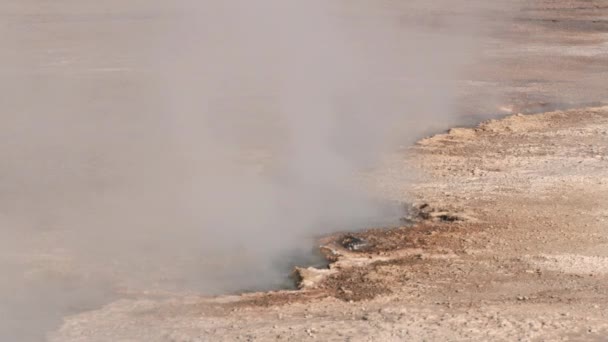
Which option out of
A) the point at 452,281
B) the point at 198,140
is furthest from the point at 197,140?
the point at 452,281

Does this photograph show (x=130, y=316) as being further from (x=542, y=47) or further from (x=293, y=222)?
(x=542, y=47)

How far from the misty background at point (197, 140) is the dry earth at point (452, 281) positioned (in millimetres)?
401

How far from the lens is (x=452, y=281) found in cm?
759

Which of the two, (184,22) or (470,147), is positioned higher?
(184,22)

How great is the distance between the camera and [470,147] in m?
11.8

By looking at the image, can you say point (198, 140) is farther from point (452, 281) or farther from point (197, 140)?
point (452, 281)

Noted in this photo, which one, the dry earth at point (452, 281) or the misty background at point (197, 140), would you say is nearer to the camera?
the dry earth at point (452, 281)

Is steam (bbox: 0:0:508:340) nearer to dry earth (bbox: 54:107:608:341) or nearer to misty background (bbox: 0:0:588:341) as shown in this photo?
misty background (bbox: 0:0:588:341)

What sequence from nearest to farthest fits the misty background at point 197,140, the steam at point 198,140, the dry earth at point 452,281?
the dry earth at point 452,281 → the misty background at point 197,140 → the steam at point 198,140

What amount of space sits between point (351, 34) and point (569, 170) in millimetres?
9334

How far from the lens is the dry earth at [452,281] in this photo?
673 cm

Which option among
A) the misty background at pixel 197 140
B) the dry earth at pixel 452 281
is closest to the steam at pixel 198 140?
the misty background at pixel 197 140

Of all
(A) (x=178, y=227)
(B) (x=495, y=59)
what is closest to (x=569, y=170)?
(A) (x=178, y=227)

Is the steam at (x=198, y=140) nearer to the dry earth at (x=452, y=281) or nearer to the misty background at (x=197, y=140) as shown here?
the misty background at (x=197, y=140)
